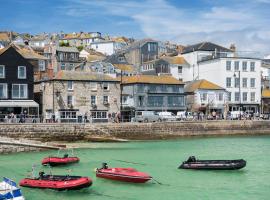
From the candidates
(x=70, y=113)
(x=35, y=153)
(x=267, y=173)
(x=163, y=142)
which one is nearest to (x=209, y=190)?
(x=267, y=173)

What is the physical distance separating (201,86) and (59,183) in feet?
183

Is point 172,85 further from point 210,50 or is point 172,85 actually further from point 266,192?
point 266,192

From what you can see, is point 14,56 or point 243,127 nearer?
point 14,56

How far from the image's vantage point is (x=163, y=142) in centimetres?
5762

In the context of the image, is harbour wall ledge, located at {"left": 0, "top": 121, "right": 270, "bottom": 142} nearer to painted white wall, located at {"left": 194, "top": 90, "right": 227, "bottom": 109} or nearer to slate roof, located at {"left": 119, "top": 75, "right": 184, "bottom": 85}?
slate roof, located at {"left": 119, "top": 75, "right": 184, "bottom": 85}

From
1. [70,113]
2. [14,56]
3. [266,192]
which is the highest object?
[14,56]

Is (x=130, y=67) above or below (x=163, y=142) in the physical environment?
above

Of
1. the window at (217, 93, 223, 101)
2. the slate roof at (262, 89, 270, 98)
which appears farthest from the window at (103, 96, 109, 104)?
the slate roof at (262, 89, 270, 98)

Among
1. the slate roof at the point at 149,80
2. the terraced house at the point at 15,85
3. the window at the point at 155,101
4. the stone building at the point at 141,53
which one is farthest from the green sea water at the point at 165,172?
the stone building at the point at 141,53

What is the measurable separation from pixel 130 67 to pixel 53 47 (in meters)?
14.9

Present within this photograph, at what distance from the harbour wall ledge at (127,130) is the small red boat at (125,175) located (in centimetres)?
2211

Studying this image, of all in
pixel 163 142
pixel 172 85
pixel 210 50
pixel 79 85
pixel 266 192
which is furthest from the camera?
pixel 210 50

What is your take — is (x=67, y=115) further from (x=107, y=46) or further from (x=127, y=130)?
(x=107, y=46)

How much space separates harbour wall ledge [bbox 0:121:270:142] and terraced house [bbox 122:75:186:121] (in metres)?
10.8
